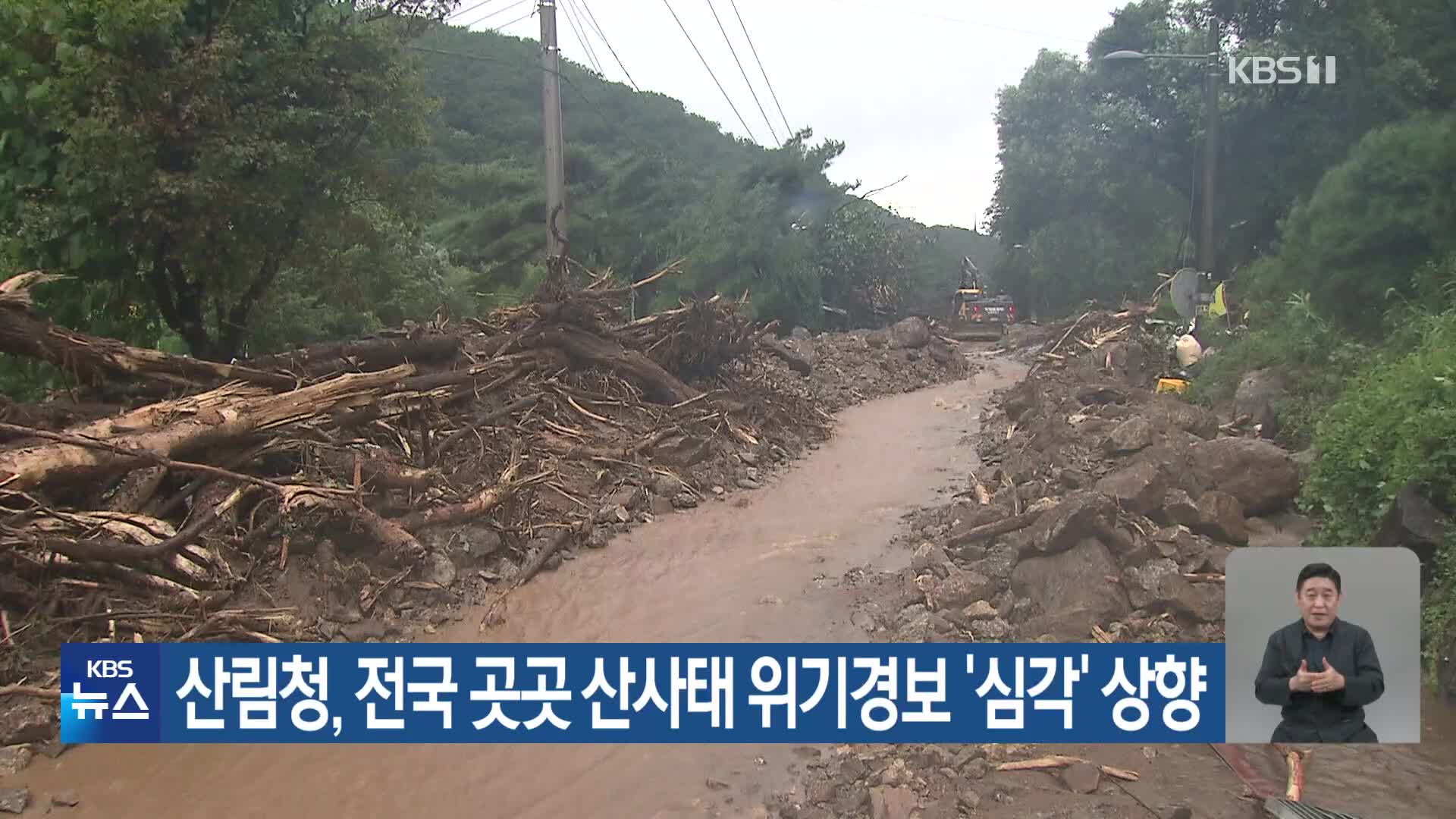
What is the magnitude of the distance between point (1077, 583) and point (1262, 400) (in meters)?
4.76

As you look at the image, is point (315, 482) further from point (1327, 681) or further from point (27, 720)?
point (1327, 681)

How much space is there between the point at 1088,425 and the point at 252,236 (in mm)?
7642

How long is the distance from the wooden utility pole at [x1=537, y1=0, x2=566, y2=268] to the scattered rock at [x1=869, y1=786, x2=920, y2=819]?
333 inches

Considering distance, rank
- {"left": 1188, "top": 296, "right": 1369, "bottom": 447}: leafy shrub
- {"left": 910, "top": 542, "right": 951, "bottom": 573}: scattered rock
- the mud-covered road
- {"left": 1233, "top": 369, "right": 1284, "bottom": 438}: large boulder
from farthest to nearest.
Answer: {"left": 1233, "top": 369, "right": 1284, "bottom": 438}: large boulder
{"left": 1188, "top": 296, "right": 1369, "bottom": 447}: leafy shrub
{"left": 910, "top": 542, "right": 951, "bottom": 573}: scattered rock
the mud-covered road

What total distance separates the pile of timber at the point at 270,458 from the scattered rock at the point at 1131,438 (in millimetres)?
4118

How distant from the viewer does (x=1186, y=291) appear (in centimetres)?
1456

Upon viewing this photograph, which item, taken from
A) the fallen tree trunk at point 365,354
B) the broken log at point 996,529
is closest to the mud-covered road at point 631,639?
the broken log at point 996,529

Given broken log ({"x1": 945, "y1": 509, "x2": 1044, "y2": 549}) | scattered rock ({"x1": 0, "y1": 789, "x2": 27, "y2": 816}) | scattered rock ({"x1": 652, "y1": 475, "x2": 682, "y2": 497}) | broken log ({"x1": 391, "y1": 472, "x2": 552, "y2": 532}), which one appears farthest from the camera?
scattered rock ({"x1": 652, "y1": 475, "x2": 682, "y2": 497})

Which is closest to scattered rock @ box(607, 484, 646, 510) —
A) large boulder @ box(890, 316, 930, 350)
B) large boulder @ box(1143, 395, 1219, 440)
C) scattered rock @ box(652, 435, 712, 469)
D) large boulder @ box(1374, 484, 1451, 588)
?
scattered rock @ box(652, 435, 712, 469)

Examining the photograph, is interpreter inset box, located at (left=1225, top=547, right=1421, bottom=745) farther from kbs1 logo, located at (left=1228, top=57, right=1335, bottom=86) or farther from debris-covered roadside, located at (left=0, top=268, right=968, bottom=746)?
kbs1 logo, located at (left=1228, top=57, right=1335, bottom=86)

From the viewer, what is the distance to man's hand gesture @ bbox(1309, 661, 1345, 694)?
2.78 metres

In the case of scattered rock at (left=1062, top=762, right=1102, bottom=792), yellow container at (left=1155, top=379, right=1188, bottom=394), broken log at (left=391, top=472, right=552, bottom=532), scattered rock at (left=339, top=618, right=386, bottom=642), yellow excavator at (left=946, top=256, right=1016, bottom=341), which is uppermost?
yellow excavator at (left=946, top=256, right=1016, bottom=341)

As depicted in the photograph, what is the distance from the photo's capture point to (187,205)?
7219mm

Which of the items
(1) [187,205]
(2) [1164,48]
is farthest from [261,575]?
(2) [1164,48]
